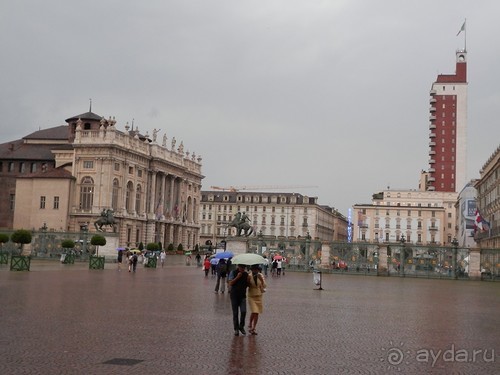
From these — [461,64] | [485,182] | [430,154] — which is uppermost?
[461,64]

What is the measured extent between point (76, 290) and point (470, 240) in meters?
86.4

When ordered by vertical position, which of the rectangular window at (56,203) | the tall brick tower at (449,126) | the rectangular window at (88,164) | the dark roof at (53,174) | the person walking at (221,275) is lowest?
the person walking at (221,275)

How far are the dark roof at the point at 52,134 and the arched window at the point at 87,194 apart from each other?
54.2 ft

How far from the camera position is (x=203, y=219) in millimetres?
158000

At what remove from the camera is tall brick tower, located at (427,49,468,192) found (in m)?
125

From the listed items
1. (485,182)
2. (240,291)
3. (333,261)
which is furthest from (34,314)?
(485,182)

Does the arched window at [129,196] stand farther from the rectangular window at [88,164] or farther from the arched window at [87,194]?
the rectangular window at [88,164]

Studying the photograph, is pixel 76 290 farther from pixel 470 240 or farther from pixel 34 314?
pixel 470 240

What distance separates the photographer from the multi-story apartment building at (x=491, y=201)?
70312 millimetres
